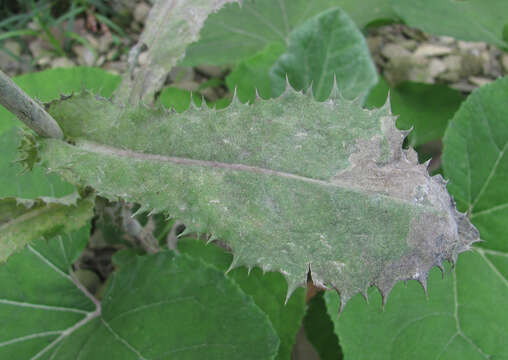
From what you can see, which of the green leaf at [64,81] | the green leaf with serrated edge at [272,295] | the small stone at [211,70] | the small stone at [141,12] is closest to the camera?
the green leaf with serrated edge at [272,295]

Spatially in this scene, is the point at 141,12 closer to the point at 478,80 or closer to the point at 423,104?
the point at 423,104

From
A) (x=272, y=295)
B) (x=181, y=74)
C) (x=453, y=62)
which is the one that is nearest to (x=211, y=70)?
(x=181, y=74)

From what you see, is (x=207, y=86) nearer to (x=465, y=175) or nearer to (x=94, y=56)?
(x=94, y=56)

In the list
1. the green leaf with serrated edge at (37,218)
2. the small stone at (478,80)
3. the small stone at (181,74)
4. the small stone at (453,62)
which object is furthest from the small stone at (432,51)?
the green leaf with serrated edge at (37,218)

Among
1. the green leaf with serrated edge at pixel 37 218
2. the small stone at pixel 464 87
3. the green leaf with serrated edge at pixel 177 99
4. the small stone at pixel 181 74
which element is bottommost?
the small stone at pixel 464 87

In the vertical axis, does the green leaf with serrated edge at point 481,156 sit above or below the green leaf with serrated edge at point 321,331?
above

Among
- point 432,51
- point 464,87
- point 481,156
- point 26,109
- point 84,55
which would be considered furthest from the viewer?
point 84,55

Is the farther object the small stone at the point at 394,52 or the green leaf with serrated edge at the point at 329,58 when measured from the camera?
the small stone at the point at 394,52

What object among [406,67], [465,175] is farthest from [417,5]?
[465,175]

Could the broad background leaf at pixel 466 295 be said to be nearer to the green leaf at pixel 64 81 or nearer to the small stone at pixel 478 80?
the small stone at pixel 478 80
